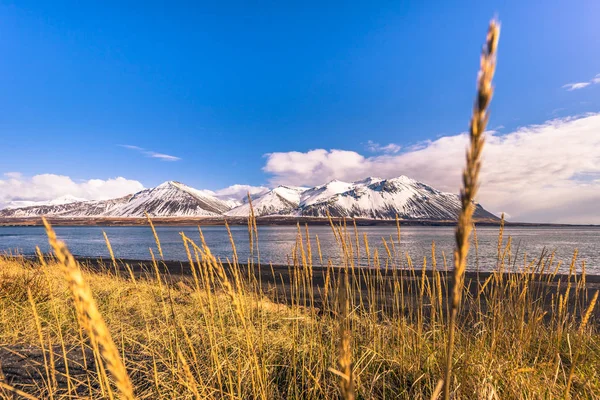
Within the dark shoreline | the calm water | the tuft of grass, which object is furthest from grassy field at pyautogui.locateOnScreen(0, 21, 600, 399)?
the calm water

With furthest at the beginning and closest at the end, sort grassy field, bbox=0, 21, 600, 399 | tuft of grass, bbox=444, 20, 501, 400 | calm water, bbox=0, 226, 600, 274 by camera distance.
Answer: calm water, bbox=0, 226, 600, 274, grassy field, bbox=0, 21, 600, 399, tuft of grass, bbox=444, 20, 501, 400

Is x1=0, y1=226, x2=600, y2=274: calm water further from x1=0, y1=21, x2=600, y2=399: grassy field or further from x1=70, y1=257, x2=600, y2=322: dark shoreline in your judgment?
x1=0, y1=21, x2=600, y2=399: grassy field

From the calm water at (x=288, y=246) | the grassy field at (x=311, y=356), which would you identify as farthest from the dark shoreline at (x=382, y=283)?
the calm water at (x=288, y=246)

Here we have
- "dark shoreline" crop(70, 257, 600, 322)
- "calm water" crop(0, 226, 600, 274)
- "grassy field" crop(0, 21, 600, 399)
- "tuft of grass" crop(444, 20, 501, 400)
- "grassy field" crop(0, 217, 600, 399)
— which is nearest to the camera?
"tuft of grass" crop(444, 20, 501, 400)

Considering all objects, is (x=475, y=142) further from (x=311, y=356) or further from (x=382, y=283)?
(x=382, y=283)

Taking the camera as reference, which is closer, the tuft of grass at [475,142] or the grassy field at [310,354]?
the tuft of grass at [475,142]

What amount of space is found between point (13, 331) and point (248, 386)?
446 cm

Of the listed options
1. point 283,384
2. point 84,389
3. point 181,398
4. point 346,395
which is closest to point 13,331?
point 84,389

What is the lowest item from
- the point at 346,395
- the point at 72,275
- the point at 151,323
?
the point at 151,323

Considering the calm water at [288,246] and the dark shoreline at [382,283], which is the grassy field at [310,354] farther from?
the calm water at [288,246]

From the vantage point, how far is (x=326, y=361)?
3.78m

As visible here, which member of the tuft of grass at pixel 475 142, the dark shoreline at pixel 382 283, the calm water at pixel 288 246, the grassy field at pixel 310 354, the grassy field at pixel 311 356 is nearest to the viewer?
the tuft of grass at pixel 475 142

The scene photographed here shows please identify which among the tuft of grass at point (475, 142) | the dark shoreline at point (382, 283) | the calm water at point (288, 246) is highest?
the tuft of grass at point (475, 142)

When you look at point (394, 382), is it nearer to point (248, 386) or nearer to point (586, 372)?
point (248, 386)
